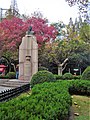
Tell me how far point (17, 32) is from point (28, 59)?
313 inches

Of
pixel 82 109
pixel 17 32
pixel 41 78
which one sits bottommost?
pixel 82 109

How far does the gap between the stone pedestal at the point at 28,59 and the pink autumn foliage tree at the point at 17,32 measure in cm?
642

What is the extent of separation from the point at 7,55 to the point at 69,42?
795 cm

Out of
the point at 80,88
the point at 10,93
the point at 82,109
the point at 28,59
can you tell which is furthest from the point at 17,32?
the point at 82,109

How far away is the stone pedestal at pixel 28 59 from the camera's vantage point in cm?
1664

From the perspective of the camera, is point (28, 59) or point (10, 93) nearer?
point (10, 93)

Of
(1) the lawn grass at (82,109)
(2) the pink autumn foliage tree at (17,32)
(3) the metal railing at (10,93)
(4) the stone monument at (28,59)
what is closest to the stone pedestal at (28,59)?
(4) the stone monument at (28,59)

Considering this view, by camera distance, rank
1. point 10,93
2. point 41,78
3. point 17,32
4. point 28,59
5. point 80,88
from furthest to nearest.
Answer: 1. point 17,32
2. point 28,59
3. point 41,78
4. point 80,88
5. point 10,93

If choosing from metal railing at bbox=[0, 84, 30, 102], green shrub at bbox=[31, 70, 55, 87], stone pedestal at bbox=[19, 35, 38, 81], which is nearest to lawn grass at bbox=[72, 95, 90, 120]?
metal railing at bbox=[0, 84, 30, 102]

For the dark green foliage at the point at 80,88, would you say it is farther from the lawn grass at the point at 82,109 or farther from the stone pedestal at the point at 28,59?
the stone pedestal at the point at 28,59

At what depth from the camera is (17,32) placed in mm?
23906

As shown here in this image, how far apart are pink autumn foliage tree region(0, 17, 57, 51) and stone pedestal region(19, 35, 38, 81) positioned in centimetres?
Answer: 642

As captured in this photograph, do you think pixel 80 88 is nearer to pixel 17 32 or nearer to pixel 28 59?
pixel 28 59

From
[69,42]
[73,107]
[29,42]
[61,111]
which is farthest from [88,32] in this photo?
[61,111]
